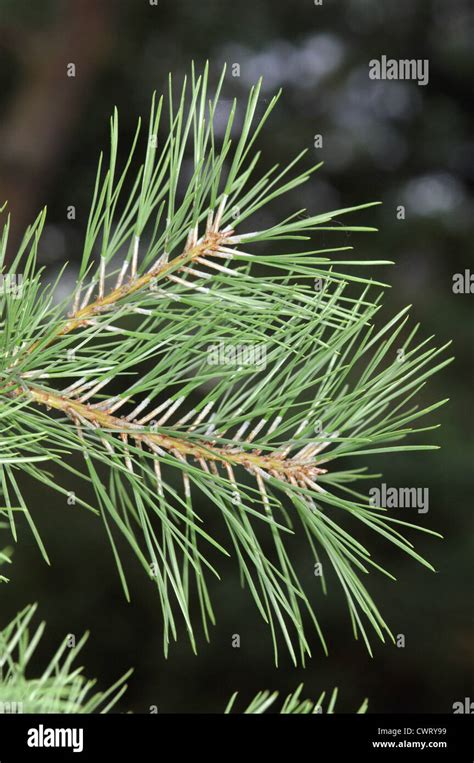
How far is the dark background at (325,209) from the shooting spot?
164 centimetres

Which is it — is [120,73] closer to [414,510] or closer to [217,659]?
[414,510]

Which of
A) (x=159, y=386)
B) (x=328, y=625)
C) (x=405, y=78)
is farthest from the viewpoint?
(x=405, y=78)

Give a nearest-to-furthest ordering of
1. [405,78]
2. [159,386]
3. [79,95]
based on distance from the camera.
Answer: [159,386], [79,95], [405,78]

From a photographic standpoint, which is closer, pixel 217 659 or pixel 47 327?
pixel 47 327

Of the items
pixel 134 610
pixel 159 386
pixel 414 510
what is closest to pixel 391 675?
pixel 414 510

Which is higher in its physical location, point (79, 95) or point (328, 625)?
point (79, 95)

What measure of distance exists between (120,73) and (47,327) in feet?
5.01

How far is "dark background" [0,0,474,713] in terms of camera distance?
1640 mm

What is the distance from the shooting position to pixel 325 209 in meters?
1.68

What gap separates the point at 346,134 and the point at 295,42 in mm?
210

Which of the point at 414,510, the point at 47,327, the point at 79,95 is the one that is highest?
the point at 79,95

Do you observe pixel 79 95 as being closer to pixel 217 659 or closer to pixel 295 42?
pixel 295 42

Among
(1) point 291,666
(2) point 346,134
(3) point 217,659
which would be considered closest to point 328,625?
(1) point 291,666

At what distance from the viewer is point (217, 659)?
1.73m
